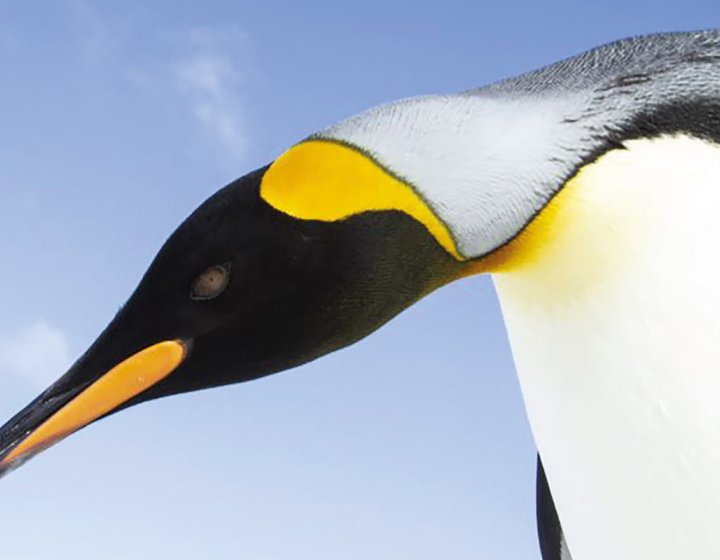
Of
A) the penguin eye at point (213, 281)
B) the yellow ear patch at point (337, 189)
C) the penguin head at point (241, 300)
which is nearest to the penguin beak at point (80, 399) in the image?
the penguin head at point (241, 300)

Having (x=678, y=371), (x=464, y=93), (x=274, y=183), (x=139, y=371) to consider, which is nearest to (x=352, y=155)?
(x=274, y=183)

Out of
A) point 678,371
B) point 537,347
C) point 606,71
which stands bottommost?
point 678,371

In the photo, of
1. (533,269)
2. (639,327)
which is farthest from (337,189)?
(639,327)

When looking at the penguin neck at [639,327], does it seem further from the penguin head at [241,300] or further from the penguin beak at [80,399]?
the penguin beak at [80,399]

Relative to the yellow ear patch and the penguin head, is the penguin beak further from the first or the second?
the yellow ear patch

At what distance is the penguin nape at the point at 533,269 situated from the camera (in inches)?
82.5

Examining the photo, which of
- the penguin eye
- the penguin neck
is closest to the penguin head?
the penguin eye

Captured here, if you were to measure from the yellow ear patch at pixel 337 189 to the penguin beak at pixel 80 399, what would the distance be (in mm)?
412

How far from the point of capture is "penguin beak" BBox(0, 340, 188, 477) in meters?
2.31

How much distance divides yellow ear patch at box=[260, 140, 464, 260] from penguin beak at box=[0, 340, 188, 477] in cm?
41

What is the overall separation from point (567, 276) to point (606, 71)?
0.52m

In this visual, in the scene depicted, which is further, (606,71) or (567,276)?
(606,71)

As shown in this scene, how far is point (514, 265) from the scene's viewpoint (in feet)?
7.34

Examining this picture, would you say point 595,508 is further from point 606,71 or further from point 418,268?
point 606,71
